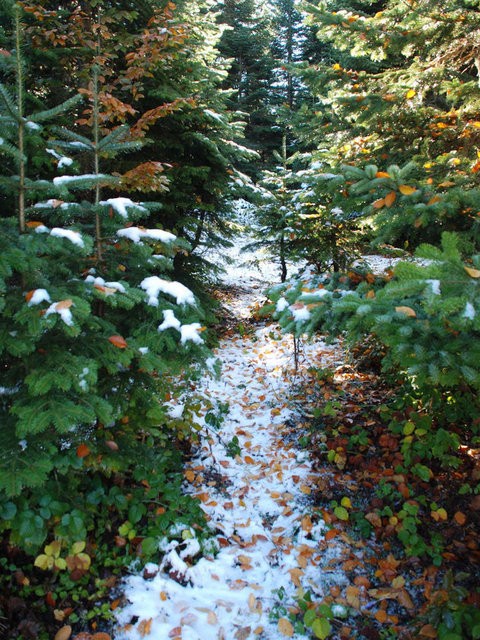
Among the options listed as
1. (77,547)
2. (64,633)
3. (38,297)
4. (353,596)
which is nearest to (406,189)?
(38,297)

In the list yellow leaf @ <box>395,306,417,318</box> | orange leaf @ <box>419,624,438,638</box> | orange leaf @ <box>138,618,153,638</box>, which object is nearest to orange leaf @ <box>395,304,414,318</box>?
yellow leaf @ <box>395,306,417,318</box>

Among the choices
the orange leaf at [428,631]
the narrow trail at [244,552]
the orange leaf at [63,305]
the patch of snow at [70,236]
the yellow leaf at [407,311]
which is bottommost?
the narrow trail at [244,552]

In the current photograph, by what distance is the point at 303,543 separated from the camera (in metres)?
3.54

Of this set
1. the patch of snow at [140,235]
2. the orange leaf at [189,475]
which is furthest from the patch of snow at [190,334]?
the orange leaf at [189,475]

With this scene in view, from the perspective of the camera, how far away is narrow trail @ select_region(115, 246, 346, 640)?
282cm

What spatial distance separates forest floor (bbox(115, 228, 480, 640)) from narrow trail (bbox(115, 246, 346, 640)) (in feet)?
0.03

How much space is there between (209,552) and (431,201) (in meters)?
3.67

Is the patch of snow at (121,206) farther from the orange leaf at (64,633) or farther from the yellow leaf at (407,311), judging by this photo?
the orange leaf at (64,633)

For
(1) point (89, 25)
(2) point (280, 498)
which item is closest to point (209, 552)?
(2) point (280, 498)

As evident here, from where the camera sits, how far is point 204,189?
7488mm

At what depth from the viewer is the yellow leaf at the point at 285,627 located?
2.79m

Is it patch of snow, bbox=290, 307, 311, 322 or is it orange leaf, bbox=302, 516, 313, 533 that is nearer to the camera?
patch of snow, bbox=290, 307, 311, 322

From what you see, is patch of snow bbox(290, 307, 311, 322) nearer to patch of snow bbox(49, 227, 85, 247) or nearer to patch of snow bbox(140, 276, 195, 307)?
patch of snow bbox(140, 276, 195, 307)

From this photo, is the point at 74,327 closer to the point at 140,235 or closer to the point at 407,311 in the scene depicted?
the point at 140,235
